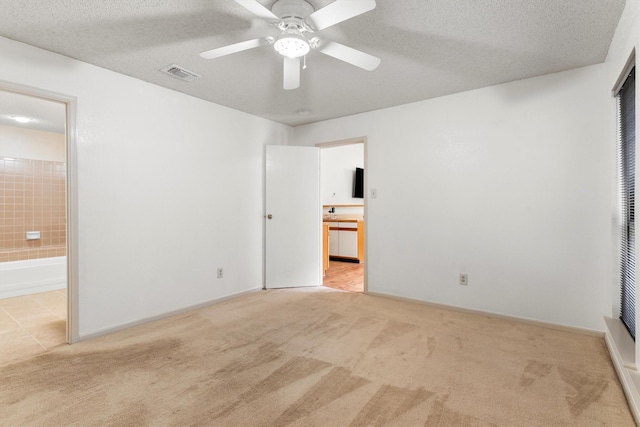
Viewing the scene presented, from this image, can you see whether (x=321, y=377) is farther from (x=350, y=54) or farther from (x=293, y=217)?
(x=293, y=217)

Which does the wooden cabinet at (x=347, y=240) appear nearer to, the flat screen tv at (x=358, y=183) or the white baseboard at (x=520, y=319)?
the flat screen tv at (x=358, y=183)

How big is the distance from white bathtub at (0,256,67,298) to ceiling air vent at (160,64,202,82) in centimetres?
328

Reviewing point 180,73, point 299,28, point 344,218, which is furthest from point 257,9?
point 344,218

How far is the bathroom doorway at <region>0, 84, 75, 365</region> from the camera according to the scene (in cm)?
347

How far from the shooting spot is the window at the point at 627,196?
6.97ft

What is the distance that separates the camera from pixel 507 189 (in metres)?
2.97

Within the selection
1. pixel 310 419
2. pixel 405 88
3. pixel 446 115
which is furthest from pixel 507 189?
pixel 310 419

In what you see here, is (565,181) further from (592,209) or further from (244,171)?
(244,171)

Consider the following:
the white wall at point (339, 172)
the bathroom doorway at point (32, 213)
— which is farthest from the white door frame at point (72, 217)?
the white wall at point (339, 172)

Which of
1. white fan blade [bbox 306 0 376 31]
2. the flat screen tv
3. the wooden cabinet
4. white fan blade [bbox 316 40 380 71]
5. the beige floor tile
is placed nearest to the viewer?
white fan blade [bbox 306 0 376 31]

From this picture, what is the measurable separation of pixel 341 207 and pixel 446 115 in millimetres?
3522

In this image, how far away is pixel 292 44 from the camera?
187cm

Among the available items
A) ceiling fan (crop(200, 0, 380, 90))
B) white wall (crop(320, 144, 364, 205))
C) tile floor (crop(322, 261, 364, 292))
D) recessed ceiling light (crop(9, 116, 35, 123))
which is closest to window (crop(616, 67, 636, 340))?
ceiling fan (crop(200, 0, 380, 90))

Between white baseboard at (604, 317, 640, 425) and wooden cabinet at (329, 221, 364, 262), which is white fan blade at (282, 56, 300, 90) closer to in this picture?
white baseboard at (604, 317, 640, 425)
